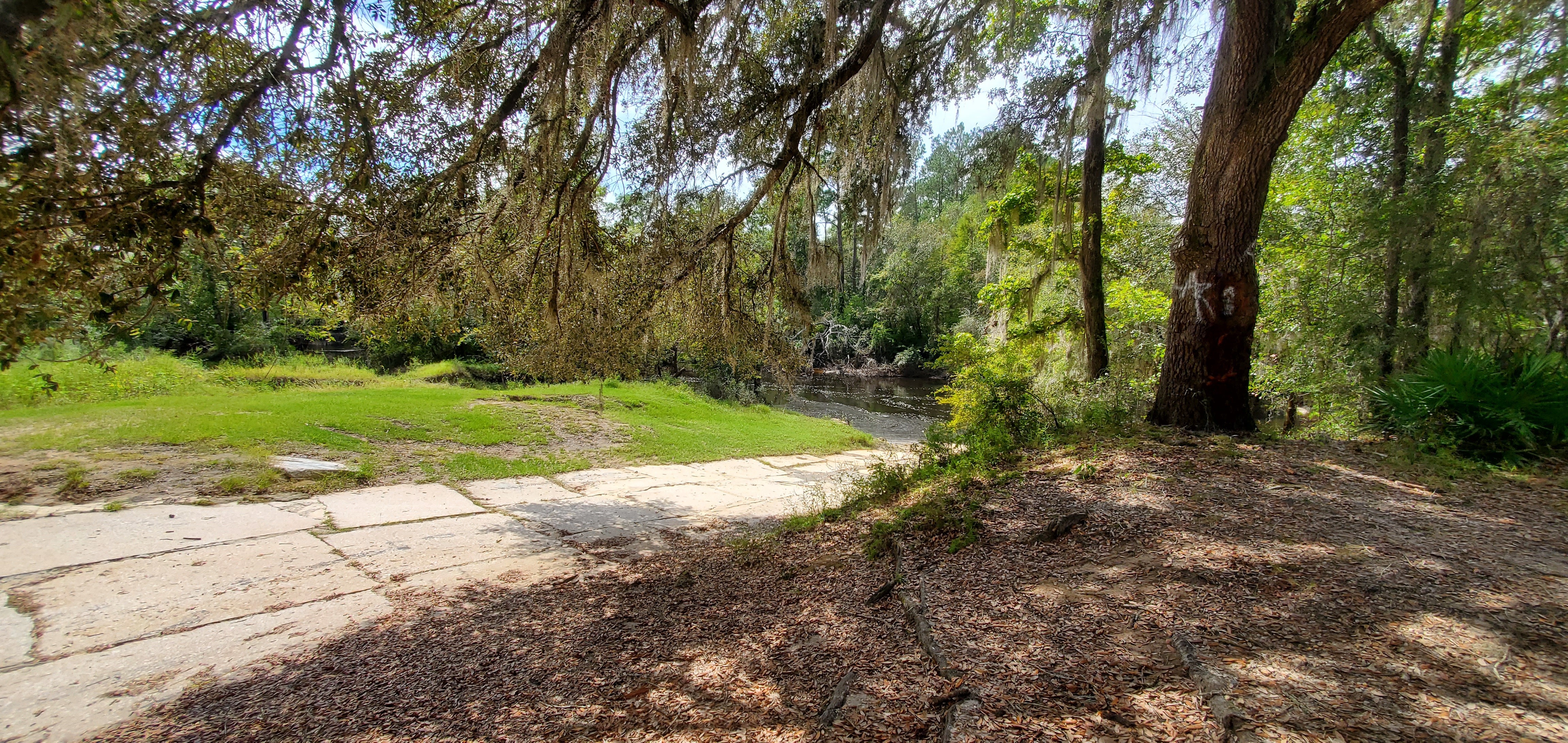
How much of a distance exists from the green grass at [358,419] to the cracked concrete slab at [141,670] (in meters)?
3.45

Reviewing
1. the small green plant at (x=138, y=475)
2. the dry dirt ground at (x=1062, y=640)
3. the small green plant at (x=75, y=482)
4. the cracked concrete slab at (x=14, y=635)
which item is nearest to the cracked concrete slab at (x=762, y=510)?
the dry dirt ground at (x=1062, y=640)

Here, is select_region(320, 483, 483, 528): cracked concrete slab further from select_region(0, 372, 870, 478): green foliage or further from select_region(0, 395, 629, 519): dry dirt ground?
select_region(0, 372, 870, 478): green foliage

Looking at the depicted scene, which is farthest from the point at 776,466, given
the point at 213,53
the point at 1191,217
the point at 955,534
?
the point at 213,53

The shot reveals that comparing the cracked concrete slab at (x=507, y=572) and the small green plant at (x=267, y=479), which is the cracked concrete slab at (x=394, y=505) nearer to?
the small green plant at (x=267, y=479)

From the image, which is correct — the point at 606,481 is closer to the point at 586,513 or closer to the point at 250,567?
the point at 586,513

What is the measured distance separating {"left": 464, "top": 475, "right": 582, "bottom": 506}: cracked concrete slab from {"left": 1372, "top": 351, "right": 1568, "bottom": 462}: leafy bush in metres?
7.76

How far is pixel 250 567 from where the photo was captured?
400cm

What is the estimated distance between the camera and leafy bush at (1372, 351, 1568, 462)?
415cm

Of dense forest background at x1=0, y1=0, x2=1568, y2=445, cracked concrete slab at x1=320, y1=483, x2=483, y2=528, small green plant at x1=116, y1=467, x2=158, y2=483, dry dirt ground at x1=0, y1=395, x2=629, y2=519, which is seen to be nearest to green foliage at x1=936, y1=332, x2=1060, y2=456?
dense forest background at x1=0, y1=0, x2=1568, y2=445

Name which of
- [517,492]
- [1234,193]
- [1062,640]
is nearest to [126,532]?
[517,492]

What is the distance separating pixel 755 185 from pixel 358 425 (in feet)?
21.8

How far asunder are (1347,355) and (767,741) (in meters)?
7.98

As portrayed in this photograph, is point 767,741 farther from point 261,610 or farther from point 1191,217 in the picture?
point 1191,217

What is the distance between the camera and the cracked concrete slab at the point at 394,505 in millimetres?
5238
